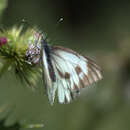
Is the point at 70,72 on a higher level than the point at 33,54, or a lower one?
lower

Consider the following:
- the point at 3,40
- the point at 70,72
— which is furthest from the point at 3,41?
the point at 70,72

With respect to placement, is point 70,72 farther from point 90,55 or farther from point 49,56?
point 90,55

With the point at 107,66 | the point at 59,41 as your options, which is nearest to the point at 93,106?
the point at 107,66

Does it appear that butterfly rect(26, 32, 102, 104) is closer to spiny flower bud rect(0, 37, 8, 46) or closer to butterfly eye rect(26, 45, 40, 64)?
butterfly eye rect(26, 45, 40, 64)

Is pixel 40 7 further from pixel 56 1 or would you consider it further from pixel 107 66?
pixel 107 66

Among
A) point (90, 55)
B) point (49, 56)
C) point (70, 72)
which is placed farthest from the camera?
point (90, 55)

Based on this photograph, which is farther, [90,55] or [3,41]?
[90,55]

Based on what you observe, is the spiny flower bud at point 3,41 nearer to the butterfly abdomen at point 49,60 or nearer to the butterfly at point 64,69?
the butterfly at point 64,69
